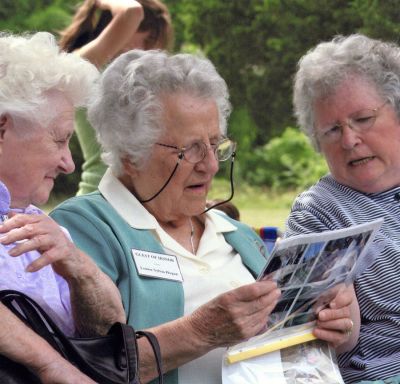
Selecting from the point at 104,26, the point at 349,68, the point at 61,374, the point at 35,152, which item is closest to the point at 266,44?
the point at 104,26

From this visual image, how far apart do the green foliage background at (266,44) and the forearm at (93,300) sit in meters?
2.92

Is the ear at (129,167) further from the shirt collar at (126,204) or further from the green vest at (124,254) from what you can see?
the green vest at (124,254)

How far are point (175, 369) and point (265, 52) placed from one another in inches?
178

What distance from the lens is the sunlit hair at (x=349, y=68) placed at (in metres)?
3.02

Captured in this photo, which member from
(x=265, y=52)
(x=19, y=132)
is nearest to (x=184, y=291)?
(x=19, y=132)

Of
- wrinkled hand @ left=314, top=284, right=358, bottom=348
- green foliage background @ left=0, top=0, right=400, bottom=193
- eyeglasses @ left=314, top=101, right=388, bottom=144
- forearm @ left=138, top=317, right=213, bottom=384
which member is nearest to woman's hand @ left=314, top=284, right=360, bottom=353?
wrinkled hand @ left=314, top=284, right=358, bottom=348

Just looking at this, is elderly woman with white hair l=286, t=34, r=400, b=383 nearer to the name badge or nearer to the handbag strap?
the name badge

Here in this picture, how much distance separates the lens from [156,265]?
2.59m

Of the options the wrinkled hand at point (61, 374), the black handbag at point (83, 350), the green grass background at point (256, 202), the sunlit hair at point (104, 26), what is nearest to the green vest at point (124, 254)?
the black handbag at point (83, 350)

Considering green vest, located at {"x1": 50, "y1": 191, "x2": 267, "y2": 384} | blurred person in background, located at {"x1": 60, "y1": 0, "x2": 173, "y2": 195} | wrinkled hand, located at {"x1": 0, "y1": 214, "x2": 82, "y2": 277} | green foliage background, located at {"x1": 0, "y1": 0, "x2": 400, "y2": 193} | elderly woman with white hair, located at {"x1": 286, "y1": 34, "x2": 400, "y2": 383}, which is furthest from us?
green foliage background, located at {"x1": 0, "y1": 0, "x2": 400, "y2": 193}

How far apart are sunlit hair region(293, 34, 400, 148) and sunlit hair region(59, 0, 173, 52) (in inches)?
71.2

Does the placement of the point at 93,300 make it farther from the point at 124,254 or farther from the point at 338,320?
the point at 338,320

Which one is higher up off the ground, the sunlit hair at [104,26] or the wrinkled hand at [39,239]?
the wrinkled hand at [39,239]

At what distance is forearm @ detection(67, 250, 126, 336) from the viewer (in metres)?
2.21
